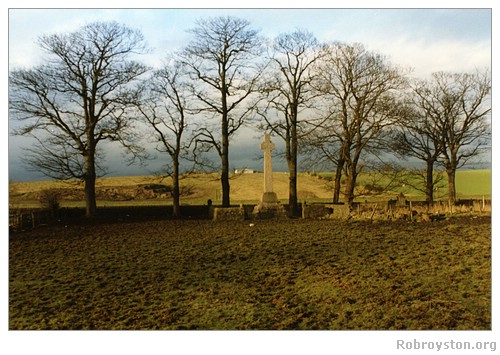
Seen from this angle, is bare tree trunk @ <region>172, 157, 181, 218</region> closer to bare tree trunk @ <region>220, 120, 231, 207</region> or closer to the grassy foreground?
bare tree trunk @ <region>220, 120, 231, 207</region>

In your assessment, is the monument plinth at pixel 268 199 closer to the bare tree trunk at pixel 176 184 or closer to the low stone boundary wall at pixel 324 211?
the low stone boundary wall at pixel 324 211

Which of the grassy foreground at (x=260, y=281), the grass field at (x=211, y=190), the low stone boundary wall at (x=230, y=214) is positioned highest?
the grass field at (x=211, y=190)

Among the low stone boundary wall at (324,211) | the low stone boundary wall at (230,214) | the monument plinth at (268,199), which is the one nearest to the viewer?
the low stone boundary wall at (324,211)

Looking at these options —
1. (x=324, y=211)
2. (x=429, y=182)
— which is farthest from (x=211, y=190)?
(x=324, y=211)

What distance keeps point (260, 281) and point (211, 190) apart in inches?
1535

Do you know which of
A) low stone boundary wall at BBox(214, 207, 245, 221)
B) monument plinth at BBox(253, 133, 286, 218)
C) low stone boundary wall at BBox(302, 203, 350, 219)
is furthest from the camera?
monument plinth at BBox(253, 133, 286, 218)

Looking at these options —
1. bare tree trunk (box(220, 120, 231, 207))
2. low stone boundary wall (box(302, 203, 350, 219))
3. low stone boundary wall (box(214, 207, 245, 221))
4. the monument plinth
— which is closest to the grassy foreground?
low stone boundary wall (box(302, 203, 350, 219))

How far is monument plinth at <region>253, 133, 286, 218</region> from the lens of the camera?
24.0 meters

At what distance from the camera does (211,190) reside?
162ft

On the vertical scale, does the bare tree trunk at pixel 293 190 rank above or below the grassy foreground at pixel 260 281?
above

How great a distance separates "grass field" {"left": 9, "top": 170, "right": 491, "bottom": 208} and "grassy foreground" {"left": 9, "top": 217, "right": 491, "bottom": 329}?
2114 centimetres

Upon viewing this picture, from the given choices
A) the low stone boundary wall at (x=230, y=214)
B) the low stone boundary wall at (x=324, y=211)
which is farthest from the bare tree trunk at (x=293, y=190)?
the low stone boundary wall at (x=230, y=214)

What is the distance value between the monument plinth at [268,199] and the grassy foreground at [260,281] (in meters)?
6.36

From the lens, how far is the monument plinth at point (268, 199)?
24016 millimetres
